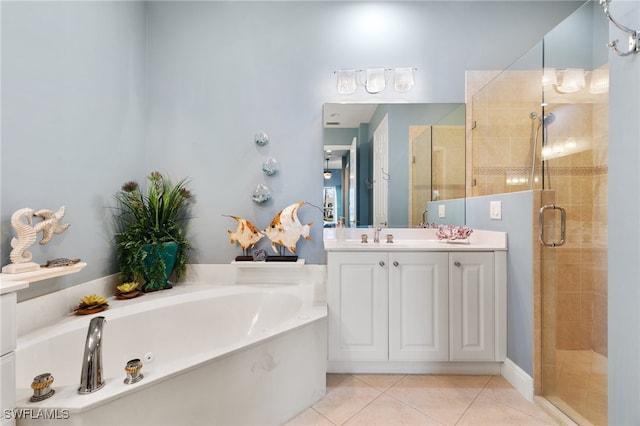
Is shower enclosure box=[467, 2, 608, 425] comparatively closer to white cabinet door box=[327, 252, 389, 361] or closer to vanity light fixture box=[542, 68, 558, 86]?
vanity light fixture box=[542, 68, 558, 86]

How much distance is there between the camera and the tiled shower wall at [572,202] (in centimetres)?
151

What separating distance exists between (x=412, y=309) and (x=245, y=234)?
127 centimetres

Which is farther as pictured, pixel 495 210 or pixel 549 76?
pixel 495 210

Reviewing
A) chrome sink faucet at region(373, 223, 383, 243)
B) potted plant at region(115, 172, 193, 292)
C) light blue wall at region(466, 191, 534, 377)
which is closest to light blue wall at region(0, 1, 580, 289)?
potted plant at region(115, 172, 193, 292)

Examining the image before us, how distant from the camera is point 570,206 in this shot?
5.23ft

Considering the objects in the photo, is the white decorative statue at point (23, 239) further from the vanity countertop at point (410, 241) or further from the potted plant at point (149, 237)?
the vanity countertop at point (410, 241)

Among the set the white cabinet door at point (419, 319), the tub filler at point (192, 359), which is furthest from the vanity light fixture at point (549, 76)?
the tub filler at point (192, 359)

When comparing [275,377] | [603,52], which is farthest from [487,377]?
[603,52]

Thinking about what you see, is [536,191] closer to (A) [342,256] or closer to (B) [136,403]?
(A) [342,256]

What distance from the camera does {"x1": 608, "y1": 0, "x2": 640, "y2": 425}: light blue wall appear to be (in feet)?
2.90

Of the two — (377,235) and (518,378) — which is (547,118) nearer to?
(377,235)

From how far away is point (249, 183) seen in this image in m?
2.22

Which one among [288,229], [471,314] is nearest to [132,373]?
[288,229]

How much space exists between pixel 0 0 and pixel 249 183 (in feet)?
4.91
